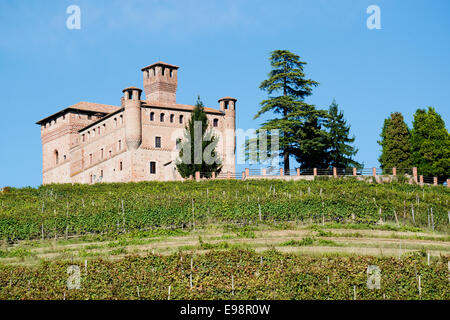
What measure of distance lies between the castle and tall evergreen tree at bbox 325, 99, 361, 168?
29.5ft

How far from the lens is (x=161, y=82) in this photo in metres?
59.8

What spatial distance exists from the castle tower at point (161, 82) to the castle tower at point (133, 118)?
23.4 ft

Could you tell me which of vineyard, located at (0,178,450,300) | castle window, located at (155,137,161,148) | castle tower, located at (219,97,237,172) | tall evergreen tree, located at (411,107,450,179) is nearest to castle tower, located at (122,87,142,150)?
castle window, located at (155,137,161,148)

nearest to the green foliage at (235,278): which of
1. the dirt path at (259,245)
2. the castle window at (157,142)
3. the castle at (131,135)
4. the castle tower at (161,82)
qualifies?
the dirt path at (259,245)

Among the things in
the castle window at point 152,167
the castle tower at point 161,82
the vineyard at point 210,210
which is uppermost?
the castle tower at point 161,82

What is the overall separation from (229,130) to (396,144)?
1467cm

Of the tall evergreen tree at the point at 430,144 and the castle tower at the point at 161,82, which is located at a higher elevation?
the castle tower at the point at 161,82

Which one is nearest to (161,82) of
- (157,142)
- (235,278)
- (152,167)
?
(157,142)

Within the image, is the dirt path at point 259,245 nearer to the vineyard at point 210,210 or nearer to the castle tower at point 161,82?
the vineyard at point 210,210

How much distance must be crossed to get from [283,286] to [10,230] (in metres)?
17.0

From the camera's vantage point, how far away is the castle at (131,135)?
173 ft

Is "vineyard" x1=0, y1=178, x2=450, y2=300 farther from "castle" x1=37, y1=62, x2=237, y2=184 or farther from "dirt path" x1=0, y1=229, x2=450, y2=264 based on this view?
"castle" x1=37, y1=62, x2=237, y2=184
